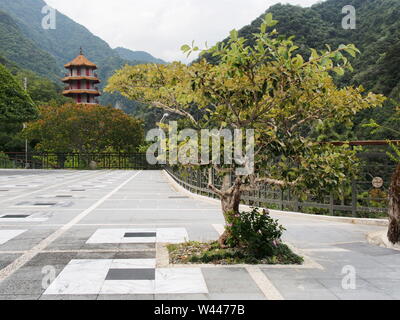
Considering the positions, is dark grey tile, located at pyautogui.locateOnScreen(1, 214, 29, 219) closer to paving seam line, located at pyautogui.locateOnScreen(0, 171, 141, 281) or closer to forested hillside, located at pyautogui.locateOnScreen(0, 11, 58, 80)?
paving seam line, located at pyautogui.locateOnScreen(0, 171, 141, 281)

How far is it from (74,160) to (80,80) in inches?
1091

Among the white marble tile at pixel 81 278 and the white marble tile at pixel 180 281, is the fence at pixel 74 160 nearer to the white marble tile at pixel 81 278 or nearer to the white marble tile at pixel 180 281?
the white marble tile at pixel 81 278

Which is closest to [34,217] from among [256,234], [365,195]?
[256,234]

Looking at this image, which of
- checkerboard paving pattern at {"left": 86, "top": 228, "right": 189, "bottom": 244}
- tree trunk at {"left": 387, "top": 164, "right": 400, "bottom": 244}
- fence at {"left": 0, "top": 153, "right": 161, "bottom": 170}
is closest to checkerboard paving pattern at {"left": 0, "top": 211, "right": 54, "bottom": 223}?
checkerboard paving pattern at {"left": 86, "top": 228, "right": 189, "bottom": 244}

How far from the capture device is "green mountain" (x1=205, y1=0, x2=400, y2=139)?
37.4 m

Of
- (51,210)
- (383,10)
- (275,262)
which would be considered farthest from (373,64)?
(275,262)

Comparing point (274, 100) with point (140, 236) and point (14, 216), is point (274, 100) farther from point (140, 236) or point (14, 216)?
point (14, 216)

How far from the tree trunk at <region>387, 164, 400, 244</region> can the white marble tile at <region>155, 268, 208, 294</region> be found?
11.9 feet

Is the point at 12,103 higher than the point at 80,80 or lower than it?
lower

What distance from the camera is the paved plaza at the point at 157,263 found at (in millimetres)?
4969

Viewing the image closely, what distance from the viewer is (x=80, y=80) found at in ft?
255

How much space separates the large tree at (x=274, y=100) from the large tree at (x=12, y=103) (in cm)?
3786

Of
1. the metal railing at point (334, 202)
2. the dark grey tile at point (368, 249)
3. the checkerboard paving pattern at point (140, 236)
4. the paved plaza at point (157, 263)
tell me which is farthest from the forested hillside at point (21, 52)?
the dark grey tile at point (368, 249)

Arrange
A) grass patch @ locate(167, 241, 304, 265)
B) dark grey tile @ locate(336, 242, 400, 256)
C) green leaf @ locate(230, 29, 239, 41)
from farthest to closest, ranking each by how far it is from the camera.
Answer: dark grey tile @ locate(336, 242, 400, 256) → grass patch @ locate(167, 241, 304, 265) → green leaf @ locate(230, 29, 239, 41)
